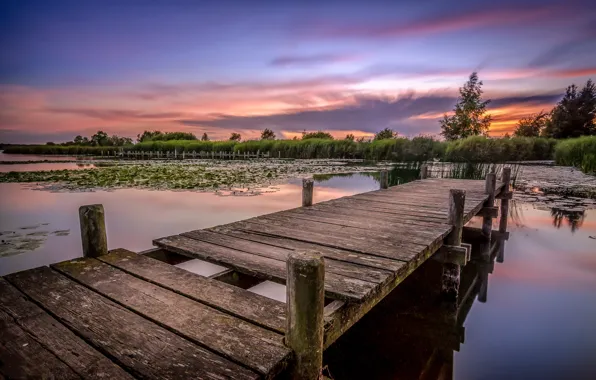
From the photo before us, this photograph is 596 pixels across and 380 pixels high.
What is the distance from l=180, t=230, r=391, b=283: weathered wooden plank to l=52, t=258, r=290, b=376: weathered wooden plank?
0.70 meters

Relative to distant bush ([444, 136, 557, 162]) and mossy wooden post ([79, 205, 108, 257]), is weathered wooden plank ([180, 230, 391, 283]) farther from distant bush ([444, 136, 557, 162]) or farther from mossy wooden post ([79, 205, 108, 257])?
distant bush ([444, 136, 557, 162])

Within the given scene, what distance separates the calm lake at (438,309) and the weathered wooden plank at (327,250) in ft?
3.66

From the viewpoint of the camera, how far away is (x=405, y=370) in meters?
3.07

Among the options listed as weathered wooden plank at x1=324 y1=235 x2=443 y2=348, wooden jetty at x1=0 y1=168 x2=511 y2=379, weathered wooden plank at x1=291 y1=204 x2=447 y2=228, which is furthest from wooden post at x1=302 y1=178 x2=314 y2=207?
weathered wooden plank at x1=324 y1=235 x2=443 y2=348

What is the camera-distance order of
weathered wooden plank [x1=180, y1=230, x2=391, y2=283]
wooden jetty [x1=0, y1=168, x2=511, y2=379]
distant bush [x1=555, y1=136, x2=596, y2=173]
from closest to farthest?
wooden jetty [x1=0, y1=168, x2=511, y2=379] < weathered wooden plank [x1=180, y1=230, x2=391, y2=283] < distant bush [x1=555, y1=136, x2=596, y2=173]

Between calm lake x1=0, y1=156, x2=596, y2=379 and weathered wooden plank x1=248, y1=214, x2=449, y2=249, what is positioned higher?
weathered wooden plank x1=248, y1=214, x2=449, y2=249

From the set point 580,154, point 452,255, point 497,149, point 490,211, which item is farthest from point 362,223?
point 580,154

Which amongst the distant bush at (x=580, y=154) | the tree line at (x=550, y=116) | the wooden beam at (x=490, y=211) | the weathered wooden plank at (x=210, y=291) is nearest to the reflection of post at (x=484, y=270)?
the wooden beam at (x=490, y=211)

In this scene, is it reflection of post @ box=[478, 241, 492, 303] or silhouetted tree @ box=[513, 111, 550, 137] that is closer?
reflection of post @ box=[478, 241, 492, 303]

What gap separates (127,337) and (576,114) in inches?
1961

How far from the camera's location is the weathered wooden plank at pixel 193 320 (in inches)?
58.4

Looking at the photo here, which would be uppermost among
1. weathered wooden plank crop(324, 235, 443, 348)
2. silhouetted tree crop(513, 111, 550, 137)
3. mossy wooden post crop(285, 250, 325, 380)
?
silhouetted tree crop(513, 111, 550, 137)

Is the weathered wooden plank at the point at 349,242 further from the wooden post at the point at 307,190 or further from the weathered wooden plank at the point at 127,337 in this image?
the weathered wooden plank at the point at 127,337

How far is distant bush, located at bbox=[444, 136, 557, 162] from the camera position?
21.2 meters
